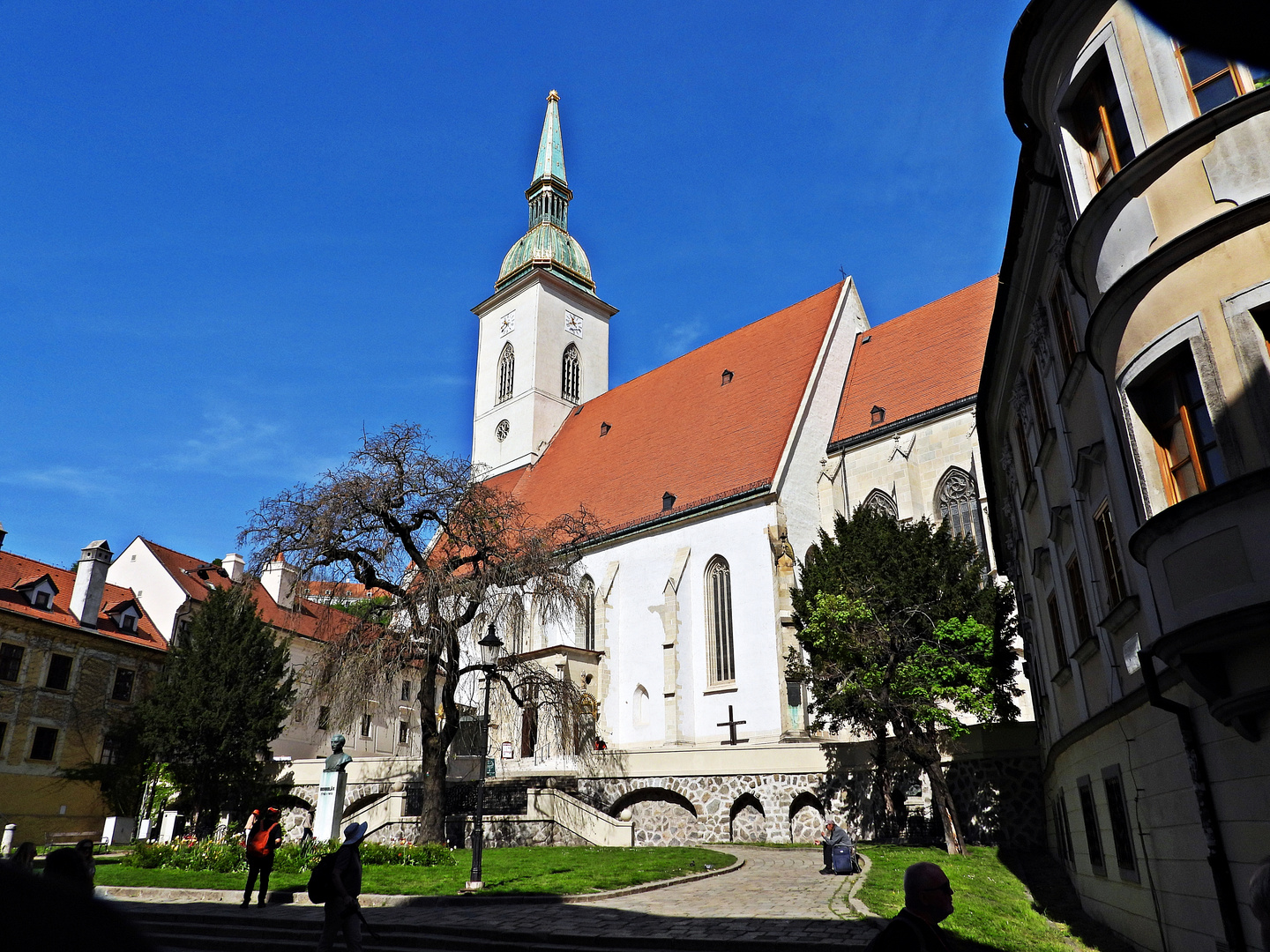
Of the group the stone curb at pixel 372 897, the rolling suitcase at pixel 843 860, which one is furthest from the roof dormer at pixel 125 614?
the rolling suitcase at pixel 843 860

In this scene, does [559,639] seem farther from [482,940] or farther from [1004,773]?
[482,940]

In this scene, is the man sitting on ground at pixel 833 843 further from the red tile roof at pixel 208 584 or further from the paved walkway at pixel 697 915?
the red tile roof at pixel 208 584

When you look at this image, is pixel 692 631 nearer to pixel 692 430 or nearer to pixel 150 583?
pixel 692 430

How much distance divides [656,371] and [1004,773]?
25107mm

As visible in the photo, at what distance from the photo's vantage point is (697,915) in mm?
10883

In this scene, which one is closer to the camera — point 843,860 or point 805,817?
point 843,860

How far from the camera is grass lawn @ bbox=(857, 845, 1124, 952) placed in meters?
9.00

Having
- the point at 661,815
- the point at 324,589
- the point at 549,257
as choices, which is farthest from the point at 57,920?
the point at 549,257

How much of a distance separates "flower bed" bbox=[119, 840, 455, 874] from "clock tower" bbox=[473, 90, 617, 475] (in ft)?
95.1

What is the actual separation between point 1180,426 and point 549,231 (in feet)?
163

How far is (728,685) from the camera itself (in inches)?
1107

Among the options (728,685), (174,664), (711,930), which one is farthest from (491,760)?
(711,930)

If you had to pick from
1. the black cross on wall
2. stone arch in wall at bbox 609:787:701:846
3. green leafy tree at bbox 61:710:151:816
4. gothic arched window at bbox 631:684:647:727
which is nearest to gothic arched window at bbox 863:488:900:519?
the black cross on wall

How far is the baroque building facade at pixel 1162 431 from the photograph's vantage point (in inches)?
239
